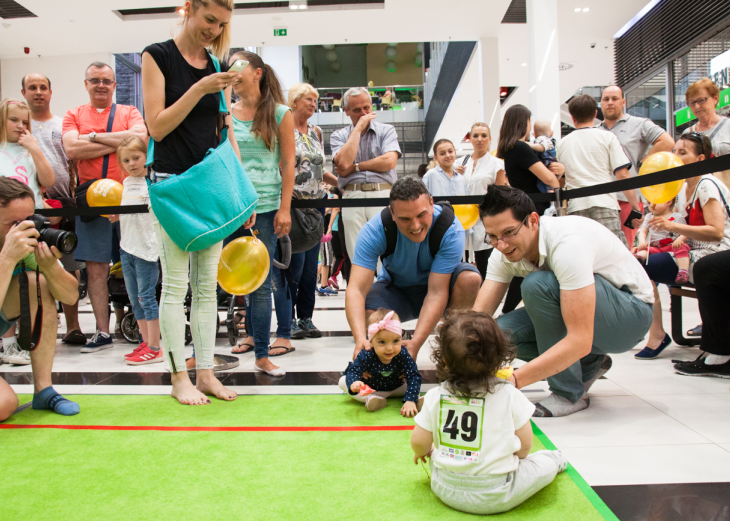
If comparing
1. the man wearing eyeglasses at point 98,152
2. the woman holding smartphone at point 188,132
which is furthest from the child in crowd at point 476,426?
the man wearing eyeglasses at point 98,152

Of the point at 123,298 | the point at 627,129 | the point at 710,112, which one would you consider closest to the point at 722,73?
the point at 710,112

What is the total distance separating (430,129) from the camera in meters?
16.7

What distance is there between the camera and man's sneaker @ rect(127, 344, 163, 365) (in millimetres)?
3027

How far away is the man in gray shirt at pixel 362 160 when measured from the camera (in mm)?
3418

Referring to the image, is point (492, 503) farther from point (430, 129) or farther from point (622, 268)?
point (430, 129)

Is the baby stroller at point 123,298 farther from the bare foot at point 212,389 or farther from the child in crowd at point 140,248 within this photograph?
the bare foot at point 212,389

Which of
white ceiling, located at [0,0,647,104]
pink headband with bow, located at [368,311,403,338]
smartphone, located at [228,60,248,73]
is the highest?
white ceiling, located at [0,0,647,104]

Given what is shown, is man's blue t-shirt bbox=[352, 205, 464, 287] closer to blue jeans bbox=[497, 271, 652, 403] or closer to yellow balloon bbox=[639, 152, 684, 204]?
blue jeans bbox=[497, 271, 652, 403]

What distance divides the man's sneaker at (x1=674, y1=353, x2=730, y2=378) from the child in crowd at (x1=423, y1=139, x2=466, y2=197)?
2.36 m

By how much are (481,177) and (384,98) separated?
12.2 metres

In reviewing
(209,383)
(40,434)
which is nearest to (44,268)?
(40,434)

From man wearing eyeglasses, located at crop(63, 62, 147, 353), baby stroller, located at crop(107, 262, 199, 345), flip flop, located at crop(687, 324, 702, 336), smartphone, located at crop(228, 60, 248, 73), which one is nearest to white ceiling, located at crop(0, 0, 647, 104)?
man wearing eyeglasses, located at crop(63, 62, 147, 353)

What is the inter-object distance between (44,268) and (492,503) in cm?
180

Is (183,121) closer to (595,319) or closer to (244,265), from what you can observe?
(244,265)
